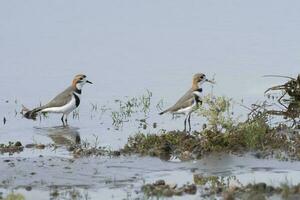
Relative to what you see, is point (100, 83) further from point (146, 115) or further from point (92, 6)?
point (92, 6)

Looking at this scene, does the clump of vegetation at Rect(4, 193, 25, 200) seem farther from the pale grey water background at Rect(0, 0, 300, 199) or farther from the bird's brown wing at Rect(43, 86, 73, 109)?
the bird's brown wing at Rect(43, 86, 73, 109)

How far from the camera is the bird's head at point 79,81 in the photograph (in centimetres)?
1734

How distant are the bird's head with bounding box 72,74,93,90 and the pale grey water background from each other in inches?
13.0

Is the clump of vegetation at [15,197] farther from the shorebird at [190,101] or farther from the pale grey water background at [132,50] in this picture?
the shorebird at [190,101]

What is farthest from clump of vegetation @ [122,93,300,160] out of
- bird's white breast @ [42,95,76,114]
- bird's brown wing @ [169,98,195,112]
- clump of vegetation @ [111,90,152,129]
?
bird's white breast @ [42,95,76,114]

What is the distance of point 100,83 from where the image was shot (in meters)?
18.6

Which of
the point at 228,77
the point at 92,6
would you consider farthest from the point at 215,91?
the point at 92,6

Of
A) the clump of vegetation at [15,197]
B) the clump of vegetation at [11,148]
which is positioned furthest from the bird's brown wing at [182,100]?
the clump of vegetation at [15,197]

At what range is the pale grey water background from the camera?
17.3 metres

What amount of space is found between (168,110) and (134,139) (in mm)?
2805

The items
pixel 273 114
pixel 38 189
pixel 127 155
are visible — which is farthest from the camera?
pixel 273 114

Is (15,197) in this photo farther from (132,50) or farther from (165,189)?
(132,50)

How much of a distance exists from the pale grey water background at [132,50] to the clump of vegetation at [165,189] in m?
2.81

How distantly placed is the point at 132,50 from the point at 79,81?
3.58 m
